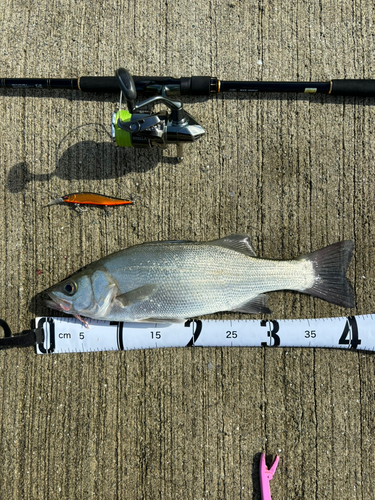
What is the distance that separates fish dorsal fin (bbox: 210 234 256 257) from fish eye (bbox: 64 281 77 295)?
1.18 meters

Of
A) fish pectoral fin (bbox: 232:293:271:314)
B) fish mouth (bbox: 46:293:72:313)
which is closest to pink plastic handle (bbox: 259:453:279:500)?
fish pectoral fin (bbox: 232:293:271:314)

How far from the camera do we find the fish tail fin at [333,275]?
242 centimetres

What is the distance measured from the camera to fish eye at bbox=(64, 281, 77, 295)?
236 centimetres

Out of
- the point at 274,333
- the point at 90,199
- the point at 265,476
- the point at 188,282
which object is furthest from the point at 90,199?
the point at 265,476

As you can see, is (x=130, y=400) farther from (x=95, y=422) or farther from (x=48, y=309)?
(x=48, y=309)

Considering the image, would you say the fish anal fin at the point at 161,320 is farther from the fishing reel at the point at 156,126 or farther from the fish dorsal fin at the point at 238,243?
the fishing reel at the point at 156,126

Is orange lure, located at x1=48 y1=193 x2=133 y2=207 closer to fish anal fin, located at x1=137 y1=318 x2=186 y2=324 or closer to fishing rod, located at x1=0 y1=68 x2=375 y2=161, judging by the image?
fishing rod, located at x1=0 y1=68 x2=375 y2=161

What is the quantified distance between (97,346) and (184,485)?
1.35m

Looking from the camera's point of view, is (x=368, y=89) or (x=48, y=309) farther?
(x=48, y=309)

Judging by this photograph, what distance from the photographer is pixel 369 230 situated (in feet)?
8.49

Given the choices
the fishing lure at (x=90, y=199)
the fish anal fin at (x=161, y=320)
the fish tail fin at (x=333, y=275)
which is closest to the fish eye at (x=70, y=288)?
the fish anal fin at (x=161, y=320)

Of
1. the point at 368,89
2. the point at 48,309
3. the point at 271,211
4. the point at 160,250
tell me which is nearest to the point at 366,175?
the point at 368,89

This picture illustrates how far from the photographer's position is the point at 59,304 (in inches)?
94.6

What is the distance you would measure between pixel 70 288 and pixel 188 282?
0.93m
